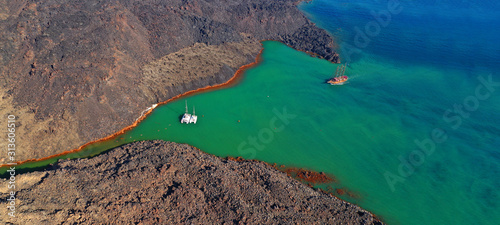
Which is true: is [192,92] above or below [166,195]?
above

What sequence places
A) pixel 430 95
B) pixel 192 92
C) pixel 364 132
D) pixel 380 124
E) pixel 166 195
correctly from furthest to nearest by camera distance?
pixel 430 95 → pixel 192 92 → pixel 380 124 → pixel 364 132 → pixel 166 195

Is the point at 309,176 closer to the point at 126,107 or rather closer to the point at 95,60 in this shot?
the point at 126,107

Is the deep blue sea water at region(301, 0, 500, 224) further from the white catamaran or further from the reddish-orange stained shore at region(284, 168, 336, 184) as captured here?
the white catamaran

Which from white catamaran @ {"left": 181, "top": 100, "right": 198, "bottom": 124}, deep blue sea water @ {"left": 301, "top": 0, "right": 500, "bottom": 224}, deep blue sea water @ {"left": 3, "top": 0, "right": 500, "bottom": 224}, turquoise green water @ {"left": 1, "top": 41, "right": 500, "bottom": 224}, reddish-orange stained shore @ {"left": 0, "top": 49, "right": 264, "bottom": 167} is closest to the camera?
deep blue sea water @ {"left": 301, "top": 0, "right": 500, "bottom": 224}

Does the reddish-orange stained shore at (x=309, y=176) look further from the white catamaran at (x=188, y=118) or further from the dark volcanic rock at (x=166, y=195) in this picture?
the white catamaran at (x=188, y=118)

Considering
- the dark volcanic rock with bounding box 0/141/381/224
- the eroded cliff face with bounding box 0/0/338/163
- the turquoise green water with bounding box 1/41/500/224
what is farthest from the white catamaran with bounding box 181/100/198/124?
the dark volcanic rock with bounding box 0/141/381/224

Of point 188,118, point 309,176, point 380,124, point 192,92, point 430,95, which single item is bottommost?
point 309,176

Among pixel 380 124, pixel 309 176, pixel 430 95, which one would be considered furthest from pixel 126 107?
pixel 430 95
